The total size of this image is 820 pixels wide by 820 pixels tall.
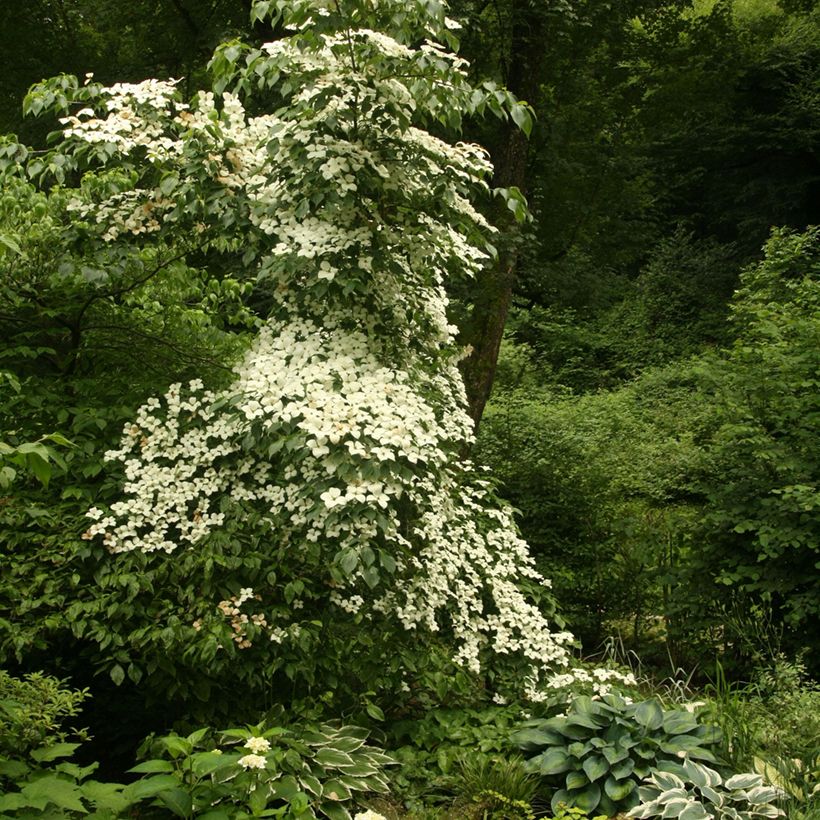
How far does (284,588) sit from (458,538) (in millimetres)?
1050

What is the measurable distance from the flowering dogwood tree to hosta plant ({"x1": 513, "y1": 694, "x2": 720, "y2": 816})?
1.76ft

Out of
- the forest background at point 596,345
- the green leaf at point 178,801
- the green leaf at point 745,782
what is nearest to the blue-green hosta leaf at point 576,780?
the green leaf at point 745,782

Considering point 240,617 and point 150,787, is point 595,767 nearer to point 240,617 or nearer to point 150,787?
point 240,617

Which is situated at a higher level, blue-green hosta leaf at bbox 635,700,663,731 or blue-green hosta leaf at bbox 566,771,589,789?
blue-green hosta leaf at bbox 635,700,663,731

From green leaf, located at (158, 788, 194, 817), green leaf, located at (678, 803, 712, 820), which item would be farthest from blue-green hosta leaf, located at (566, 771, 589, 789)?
green leaf, located at (158, 788, 194, 817)

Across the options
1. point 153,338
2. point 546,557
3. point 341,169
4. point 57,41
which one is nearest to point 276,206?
point 341,169

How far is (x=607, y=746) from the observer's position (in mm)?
3615

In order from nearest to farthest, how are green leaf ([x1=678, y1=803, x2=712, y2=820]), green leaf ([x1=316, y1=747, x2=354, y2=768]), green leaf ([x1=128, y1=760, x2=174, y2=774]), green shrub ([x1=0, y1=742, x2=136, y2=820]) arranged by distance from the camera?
green shrub ([x1=0, y1=742, x2=136, y2=820]) → green leaf ([x1=128, y1=760, x2=174, y2=774]) → green leaf ([x1=678, y1=803, x2=712, y2=820]) → green leaf ([x1=316, y1=747, x2=354, y2=768])

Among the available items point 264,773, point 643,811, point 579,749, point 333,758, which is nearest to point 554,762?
point 579,749

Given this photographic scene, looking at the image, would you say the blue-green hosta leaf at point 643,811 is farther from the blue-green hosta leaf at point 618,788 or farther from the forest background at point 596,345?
the forest background at point 596,345

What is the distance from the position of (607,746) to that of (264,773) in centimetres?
148

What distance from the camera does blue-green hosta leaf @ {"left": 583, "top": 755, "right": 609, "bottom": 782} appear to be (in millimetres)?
3508

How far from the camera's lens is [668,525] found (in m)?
6.60

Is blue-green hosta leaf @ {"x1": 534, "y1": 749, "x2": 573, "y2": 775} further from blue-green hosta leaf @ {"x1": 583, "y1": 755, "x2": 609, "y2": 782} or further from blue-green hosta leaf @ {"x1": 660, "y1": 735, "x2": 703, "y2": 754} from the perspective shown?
blue-green hosta leaf @ {"x1": 660, "y1": 735, "x2": 703, "y2": 754}
